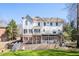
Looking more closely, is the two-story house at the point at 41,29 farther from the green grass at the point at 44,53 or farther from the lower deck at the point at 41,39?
the green grass at the point at 44,53

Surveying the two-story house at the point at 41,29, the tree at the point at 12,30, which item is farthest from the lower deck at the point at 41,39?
the tree at the point at 12,30

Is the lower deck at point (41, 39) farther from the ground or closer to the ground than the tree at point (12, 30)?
closer to the ground

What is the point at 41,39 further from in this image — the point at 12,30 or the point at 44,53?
the point at 12,30

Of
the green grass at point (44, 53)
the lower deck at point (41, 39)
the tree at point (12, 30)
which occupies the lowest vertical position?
the green grass at point (44, 53)

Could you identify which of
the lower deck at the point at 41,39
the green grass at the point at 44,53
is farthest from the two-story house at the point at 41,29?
the green grass at the point at 44,53

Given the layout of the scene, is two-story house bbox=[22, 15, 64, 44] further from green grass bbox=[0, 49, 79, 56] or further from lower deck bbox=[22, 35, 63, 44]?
green grass bbox=[0, 49, 79, 56]

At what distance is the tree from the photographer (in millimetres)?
2455

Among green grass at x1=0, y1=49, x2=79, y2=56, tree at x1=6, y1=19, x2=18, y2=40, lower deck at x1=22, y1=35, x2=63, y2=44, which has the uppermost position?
tree at x1=6, y1=19, x2=18, y2=40

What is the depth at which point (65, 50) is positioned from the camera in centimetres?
249

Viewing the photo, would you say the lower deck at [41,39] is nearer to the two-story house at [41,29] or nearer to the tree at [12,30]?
the two-story house at [41,29]

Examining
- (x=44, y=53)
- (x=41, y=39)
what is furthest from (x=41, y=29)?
(x=44, y=53)

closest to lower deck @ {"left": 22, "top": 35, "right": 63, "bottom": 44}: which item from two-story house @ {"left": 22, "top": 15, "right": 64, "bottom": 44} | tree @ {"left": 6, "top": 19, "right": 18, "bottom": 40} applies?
two-story house @ {"left": 22, "top": 15, "right": 64, "bottom": 44}

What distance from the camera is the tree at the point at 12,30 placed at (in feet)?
8.05

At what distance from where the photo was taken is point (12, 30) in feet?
8.09
